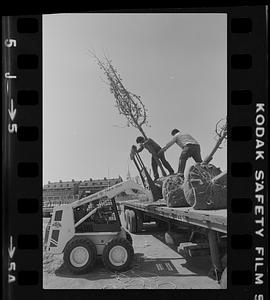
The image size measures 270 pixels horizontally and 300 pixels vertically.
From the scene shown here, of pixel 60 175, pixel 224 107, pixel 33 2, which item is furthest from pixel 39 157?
pixel 224 107

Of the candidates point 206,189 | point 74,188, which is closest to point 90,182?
point 74,188

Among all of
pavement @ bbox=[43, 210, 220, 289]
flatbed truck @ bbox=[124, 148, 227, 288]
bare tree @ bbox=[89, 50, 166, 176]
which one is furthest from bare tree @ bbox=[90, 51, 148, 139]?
pavement @ bbox=[43, 210, 220, 289]

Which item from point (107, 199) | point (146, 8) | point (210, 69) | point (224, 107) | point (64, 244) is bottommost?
point (64, 244)

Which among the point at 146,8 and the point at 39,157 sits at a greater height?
the point at 146,8

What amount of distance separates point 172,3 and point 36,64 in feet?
1.68

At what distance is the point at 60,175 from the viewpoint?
69.9 inches

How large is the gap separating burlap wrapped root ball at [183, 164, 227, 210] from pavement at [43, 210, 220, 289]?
17 centimetres

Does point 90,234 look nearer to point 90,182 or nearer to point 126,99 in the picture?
point 90,182

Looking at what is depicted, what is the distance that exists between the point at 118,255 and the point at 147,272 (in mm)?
115

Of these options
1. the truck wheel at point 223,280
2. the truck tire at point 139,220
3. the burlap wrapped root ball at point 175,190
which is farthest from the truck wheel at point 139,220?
the truck wheel at point 223,280

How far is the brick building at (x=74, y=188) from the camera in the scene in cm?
177

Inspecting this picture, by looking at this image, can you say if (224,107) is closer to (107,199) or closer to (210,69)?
(210,69)

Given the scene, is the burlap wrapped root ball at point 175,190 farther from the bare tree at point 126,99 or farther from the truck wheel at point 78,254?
the truck wheel at point 78,254

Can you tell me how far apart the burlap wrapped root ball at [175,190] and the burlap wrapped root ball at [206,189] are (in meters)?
0.02
